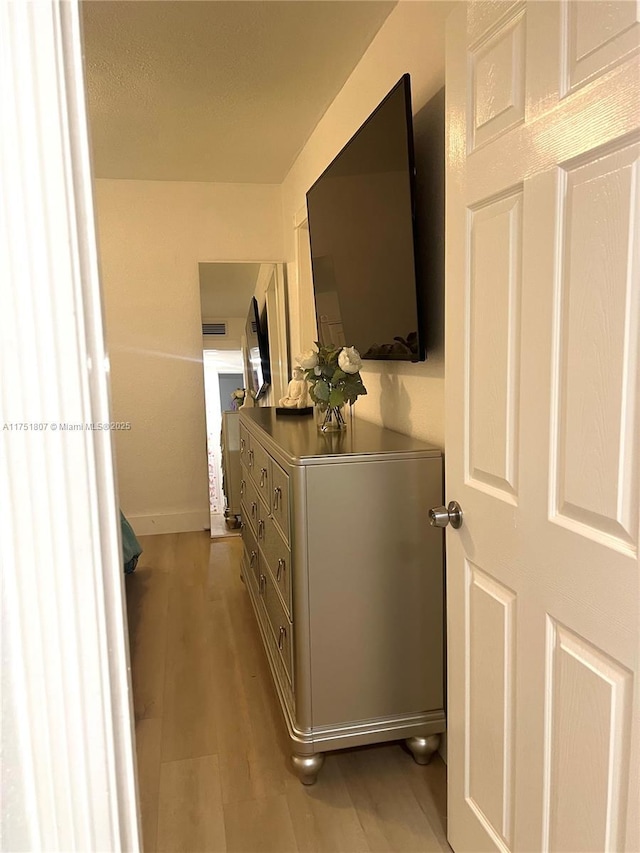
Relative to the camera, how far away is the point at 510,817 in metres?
1.29

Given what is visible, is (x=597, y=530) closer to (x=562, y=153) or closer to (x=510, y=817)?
(x=562, y=153)

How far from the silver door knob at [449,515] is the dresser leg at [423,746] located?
0.87 meters

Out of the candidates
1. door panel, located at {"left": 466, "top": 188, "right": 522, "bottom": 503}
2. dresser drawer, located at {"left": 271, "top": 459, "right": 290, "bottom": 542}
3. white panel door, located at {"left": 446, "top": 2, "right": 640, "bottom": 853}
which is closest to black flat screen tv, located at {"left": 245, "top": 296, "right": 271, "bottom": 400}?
dresser drawer, located at {"left": 271, "top": 459, "right": 290, "bottom": 542}

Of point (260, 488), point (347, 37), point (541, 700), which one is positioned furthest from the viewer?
point (260, 488)

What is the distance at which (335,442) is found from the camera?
205 cm

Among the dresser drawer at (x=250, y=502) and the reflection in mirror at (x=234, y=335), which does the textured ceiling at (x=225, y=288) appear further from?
the dresser drawer at (x=250, y=502)

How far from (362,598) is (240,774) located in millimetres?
709

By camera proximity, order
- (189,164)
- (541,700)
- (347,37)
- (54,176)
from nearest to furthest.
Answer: (54,176), (541,700), (347,37), (189,164)

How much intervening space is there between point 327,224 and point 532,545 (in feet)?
6.25

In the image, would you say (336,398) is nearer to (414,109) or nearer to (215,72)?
(414,109)

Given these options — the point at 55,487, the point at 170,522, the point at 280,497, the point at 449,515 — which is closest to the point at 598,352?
the point at 449,515

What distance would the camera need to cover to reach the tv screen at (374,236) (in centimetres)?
189

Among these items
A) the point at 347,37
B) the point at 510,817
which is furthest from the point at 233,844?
the point at 347,37

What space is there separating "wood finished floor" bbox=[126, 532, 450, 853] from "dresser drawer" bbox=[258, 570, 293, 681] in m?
0.29
